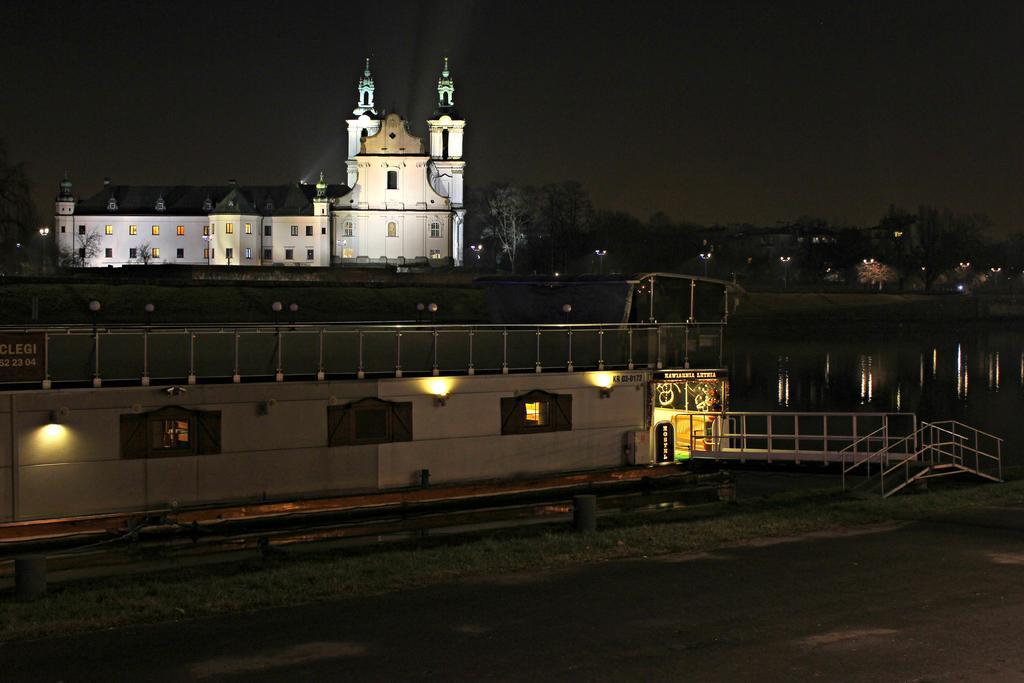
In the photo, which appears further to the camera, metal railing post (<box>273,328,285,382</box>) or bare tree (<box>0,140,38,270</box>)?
bare tree (<box>0,140,38,270</box>)

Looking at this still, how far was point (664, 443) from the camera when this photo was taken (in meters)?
26.3

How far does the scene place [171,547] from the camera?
18469 mm

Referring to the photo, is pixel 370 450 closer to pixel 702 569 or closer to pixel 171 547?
pixel 171 547

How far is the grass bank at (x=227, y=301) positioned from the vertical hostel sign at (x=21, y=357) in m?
51.0

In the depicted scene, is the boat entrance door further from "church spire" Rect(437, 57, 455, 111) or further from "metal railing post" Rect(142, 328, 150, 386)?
"church spire" Rect(437, 57, 455, 111)

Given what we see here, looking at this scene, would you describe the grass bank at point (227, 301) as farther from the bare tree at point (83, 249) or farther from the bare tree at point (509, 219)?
the bare tree at point (83, 249)

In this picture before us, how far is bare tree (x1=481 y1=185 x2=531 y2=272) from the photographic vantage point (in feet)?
474

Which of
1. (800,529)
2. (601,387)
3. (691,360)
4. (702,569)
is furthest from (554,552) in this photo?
(691,360)

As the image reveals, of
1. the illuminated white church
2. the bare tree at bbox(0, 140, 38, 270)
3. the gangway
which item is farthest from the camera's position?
the illuminated white church

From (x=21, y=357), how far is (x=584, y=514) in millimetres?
9907

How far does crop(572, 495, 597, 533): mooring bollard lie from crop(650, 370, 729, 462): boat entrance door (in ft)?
27.4

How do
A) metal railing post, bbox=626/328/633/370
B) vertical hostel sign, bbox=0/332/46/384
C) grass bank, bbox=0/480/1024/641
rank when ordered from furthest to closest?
1. metal railing post, bbox=626/328/633/370
2. vertical hostel sign, bbox=0/332/46/384
3. grass bank, bbox=0/480/1024/641

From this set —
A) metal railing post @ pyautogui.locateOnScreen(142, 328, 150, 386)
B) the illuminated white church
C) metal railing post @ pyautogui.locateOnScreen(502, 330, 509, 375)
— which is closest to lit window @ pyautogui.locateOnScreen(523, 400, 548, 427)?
metal railing post @ pyautogui.locateOnScreen(502, 330, 509, 375)

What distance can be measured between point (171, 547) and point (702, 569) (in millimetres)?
9087
